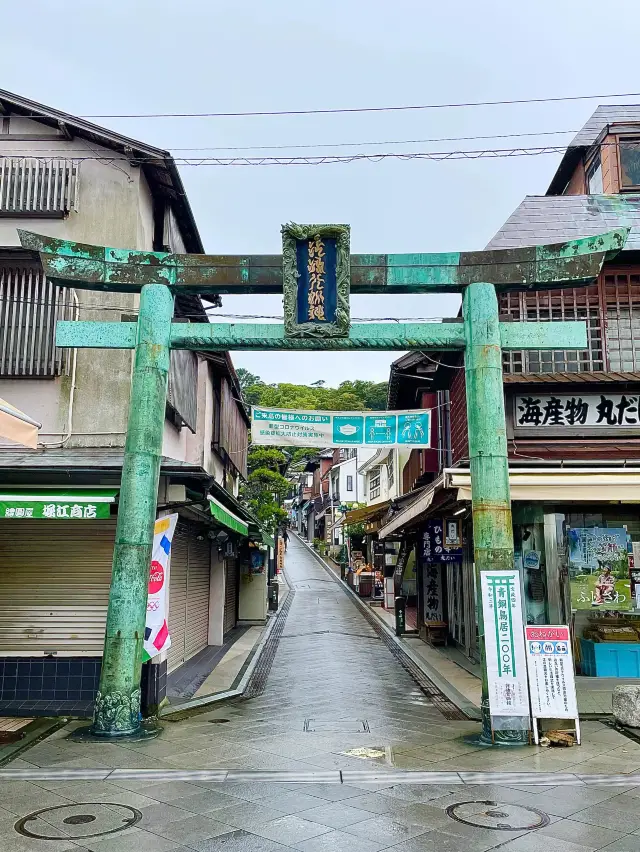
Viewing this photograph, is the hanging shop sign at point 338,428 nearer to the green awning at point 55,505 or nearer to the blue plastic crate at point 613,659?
the green awning at point 55,505

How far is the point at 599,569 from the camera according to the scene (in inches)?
526

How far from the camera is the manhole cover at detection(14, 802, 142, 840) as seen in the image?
6.27 m

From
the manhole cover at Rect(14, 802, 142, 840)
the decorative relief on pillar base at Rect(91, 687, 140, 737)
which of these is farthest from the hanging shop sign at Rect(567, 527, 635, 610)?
the manhole cover at Rect(14, 802, 142, 840)

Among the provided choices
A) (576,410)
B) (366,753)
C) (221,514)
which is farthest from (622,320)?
(366,753)

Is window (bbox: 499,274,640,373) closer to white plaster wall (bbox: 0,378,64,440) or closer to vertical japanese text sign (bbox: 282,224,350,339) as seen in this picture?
vertical japanese text sign (bbox: 282,224,350,339)

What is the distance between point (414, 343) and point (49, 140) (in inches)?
311

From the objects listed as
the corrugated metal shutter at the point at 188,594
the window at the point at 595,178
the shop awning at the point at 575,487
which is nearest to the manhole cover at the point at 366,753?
the shop awning at the point at 575,487

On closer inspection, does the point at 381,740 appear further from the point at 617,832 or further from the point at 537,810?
the point at 617,832

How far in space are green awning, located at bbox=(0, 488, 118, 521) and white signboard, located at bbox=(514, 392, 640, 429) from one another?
7.77 meters

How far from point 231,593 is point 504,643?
1652cm

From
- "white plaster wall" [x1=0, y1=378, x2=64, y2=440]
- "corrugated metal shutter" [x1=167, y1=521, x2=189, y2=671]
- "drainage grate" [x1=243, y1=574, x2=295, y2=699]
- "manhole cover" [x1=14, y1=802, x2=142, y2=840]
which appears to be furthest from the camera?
"corrugated metal shutter" [x1=167, y1=521, x2=189, y2=671]

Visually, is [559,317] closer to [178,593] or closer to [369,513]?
[178,593]

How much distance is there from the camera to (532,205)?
15281 millimetres

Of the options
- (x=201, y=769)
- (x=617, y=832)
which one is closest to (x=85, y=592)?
(x=201, y=769)
